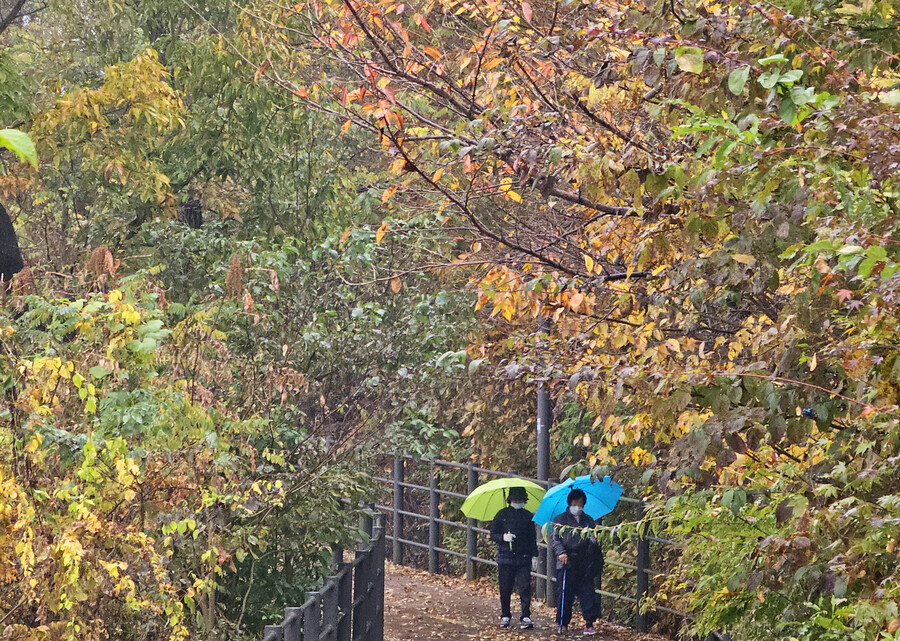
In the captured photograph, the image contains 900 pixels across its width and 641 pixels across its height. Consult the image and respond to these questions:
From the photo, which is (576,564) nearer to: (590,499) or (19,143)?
(590,499)

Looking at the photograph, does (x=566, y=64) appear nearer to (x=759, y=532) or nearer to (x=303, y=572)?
(x=759, y=532)

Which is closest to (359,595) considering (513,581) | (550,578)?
(513,581)

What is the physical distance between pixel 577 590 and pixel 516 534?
87 cm

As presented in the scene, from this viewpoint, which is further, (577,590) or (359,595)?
(577,590)

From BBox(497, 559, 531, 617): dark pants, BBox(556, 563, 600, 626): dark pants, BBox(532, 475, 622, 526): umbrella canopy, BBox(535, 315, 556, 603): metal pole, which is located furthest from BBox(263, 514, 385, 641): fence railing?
BBox(535, 315, 556, 603): metal pole

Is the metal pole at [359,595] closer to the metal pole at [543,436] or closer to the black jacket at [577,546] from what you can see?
the black jacket at [577,546]

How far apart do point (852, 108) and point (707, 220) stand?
2.25 feet

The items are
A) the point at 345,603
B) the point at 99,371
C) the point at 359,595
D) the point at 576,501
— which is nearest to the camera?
the point at 99,371

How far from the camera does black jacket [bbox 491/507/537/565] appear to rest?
37.8 feet

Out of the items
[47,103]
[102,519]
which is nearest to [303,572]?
[102,519]

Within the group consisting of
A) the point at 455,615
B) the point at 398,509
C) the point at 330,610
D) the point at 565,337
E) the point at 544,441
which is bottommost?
the point at 455,615

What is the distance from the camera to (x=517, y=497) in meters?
11.7

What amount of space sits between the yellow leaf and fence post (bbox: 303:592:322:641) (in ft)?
10.7

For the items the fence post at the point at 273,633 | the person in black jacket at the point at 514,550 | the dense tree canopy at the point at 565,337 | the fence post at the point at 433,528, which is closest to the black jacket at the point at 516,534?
the person in black jacket at the point at 514,550
